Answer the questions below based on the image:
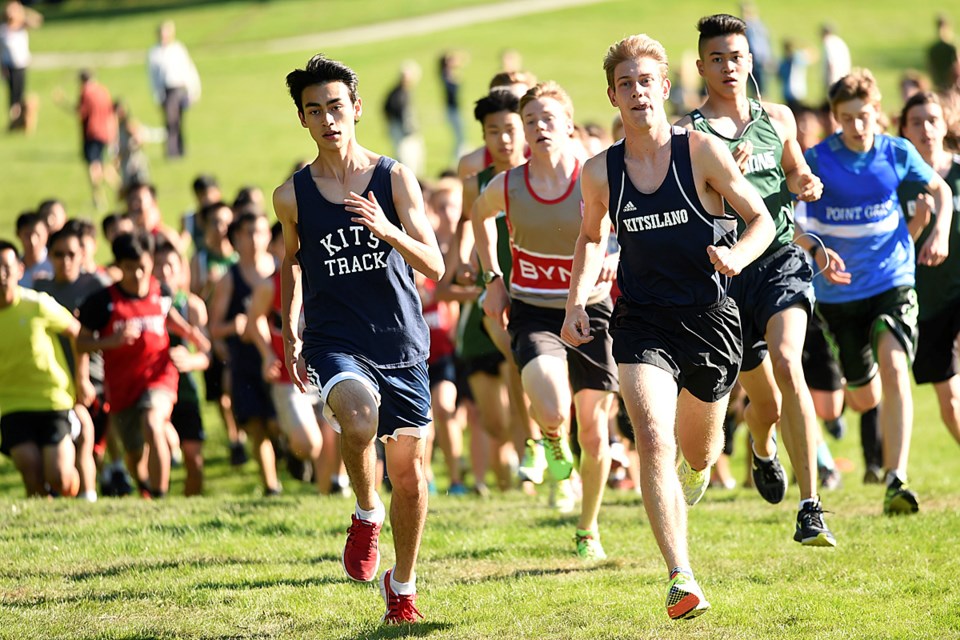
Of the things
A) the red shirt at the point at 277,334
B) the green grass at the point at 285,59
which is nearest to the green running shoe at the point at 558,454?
the red shirt at the point at 277,334

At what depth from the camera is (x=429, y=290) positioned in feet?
39.0

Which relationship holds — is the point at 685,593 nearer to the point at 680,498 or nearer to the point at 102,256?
the point at 680,498

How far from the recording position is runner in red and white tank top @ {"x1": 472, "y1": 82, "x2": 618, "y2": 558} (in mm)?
7926

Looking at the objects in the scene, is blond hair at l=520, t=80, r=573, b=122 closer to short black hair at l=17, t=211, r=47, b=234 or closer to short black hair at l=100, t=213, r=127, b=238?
short black hair at l=17, t=211, r=47, b=234

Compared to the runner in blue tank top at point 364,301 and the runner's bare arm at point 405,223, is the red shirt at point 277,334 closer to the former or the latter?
the runner in blue tank top at point 364,301

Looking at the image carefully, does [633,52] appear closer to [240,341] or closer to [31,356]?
[31,356]

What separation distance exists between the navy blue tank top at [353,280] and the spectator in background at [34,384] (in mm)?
4590

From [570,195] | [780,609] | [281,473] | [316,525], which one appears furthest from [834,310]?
[281,473]

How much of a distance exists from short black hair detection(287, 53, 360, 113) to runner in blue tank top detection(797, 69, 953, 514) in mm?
3544

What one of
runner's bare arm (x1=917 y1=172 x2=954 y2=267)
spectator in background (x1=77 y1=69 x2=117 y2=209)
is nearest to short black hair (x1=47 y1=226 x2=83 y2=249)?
runner's bare arm (x1=917 y1=172 x2=954 y2=267)

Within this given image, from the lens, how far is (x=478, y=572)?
7.58 m

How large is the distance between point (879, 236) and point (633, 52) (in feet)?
9.95

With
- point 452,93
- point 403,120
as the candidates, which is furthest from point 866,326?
point 452,93

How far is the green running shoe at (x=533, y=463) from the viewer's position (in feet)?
28.9
